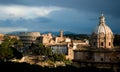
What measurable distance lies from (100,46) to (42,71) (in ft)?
27.7

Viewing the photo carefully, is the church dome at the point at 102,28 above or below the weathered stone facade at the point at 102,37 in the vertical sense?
above

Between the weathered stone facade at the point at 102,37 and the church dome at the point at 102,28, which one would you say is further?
the church dome at the point at 102,28

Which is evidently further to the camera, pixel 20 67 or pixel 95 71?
pixel 20 67

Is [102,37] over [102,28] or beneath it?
beneath

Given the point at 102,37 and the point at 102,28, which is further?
the point at 102,28

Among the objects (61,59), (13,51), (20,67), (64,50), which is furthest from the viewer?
(64,50)

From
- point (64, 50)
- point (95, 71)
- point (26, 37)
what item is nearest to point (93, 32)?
point (95, 71)

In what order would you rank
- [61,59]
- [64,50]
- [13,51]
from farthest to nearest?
1. [64,50]
2. [13,51]
3. [61,59]

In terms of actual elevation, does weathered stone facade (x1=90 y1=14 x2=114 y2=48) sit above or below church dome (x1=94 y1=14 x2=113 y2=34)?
below

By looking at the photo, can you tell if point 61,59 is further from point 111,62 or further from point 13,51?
point 111,62

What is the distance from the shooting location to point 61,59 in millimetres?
107312

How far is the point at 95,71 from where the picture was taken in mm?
61125

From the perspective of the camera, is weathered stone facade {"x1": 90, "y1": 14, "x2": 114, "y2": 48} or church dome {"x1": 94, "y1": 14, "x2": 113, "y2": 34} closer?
weathered stone facade {"x1": 90, "y1": 14, "x2": 114, "y2": 48}

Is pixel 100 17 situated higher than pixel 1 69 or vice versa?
pixel 100 17
